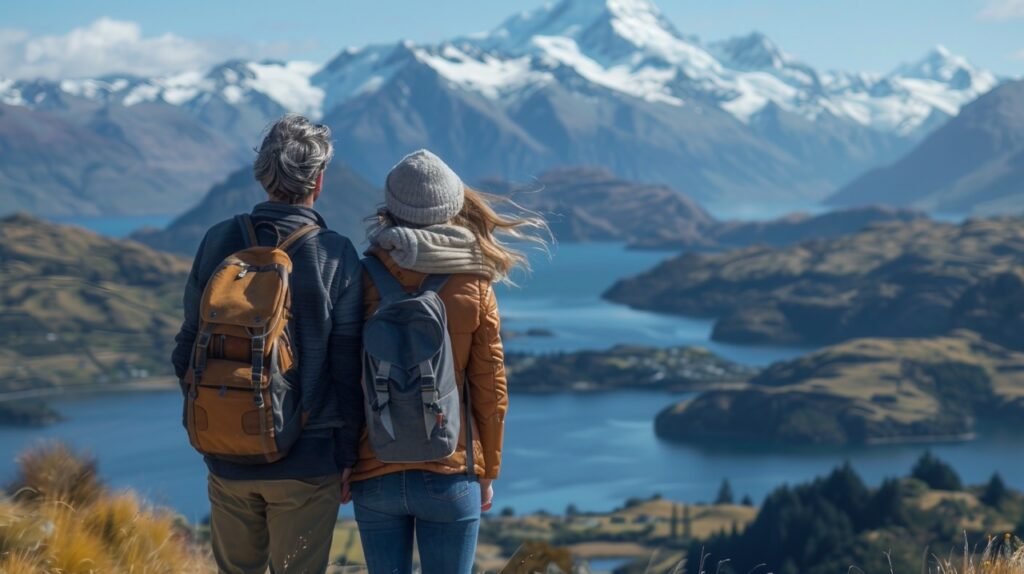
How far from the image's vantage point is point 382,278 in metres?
5.36

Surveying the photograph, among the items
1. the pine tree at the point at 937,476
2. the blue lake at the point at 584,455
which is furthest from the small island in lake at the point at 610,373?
the pine tree at the point at 937,476

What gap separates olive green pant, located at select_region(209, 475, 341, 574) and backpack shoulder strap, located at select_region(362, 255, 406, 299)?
2.58 ft

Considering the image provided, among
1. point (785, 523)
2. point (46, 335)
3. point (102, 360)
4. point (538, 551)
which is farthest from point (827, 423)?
point (538, 551)

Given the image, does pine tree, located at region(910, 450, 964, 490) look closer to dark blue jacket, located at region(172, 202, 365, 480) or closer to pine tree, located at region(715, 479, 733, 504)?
pine tree, located at region(715, 479, 733, 504)

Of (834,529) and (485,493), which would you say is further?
(834,529)

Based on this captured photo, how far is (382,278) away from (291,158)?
0.61 metres

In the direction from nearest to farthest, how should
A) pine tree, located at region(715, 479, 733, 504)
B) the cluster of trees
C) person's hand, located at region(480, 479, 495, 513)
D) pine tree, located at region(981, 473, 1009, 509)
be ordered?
person's hand, located at region(480, 479, 495, 513)
the cluster of trees
pine tree, located at region(981, 473, 1009, 509)
pine tree, located at region(715, 479, 733, 504)

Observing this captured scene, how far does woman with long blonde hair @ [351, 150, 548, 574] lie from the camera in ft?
17.4

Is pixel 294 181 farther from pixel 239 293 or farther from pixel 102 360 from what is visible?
pixel 102 360

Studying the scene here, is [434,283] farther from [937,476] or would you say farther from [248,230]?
[937,476]

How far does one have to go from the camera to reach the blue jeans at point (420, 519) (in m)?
5.29

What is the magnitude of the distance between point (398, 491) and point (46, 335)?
193597 millimetres

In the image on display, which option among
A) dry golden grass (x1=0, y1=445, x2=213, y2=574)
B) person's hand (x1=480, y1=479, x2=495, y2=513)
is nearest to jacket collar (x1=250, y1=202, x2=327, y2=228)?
person's hand (x1=480, y1=479, x2=495, y2=513)

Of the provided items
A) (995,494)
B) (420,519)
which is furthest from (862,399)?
(420,519)
